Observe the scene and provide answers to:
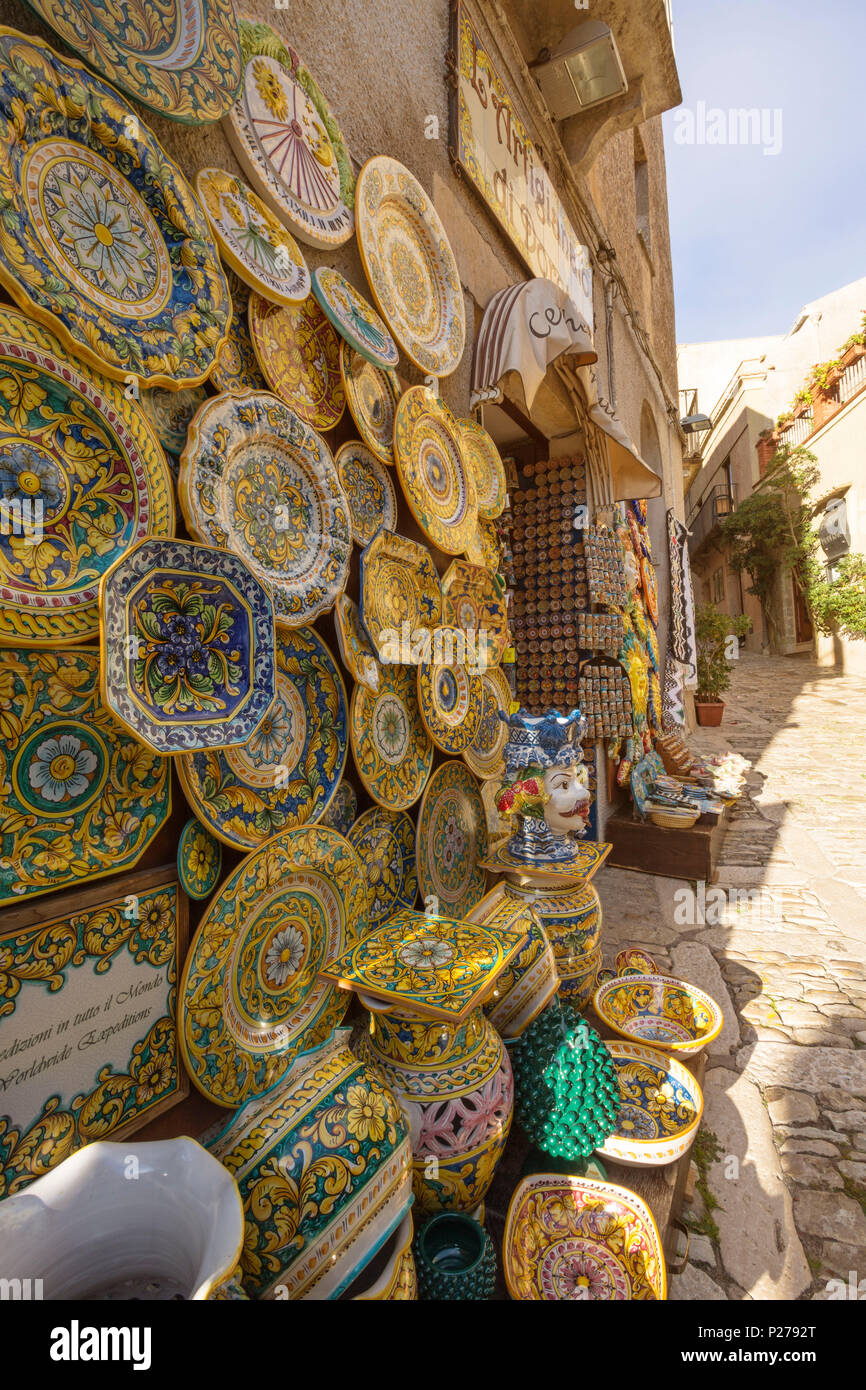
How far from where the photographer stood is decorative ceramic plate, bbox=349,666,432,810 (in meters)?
1.75

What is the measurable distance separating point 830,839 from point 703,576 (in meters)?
27.8

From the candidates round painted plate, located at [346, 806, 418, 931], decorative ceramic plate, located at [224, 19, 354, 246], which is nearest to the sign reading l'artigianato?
decorative ceramic plate, located at [224, 19, 354, 246]

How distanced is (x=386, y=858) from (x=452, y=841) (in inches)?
18.0

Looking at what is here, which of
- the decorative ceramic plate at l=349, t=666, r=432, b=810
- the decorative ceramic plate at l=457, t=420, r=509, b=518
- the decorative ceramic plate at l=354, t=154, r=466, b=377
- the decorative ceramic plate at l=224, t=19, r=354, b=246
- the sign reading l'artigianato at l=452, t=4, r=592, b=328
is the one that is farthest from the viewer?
the sign reading l'artigianato at l=452, t=4, r=592, b=328

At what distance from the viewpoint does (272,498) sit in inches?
57.7

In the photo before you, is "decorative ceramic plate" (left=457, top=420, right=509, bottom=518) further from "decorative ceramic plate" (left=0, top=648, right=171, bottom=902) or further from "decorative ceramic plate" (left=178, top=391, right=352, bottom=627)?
"decorative ceramic plate" (left=0, top=648, right=171, bottom=902)

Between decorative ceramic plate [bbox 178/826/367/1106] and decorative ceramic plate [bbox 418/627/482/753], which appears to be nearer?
decorative ceramic plate [bbox 178/826/367/1106]

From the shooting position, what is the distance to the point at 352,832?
1.76 metres

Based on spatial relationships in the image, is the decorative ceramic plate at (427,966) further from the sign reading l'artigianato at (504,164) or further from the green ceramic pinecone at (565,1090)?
the sign reading l'artigianato at (504,164)

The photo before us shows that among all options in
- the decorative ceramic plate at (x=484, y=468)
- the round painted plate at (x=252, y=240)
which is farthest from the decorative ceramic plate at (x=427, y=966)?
the decorative ceramic plate at (x=484, y=468)

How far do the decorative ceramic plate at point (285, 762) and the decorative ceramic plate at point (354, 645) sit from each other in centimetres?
5

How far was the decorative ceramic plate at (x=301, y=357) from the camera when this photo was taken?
4.88 feet

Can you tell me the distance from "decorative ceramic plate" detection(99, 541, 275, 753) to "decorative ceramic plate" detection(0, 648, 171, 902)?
10 cm
